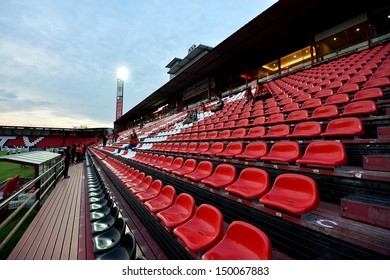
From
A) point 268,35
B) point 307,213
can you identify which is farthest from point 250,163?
point 268,35

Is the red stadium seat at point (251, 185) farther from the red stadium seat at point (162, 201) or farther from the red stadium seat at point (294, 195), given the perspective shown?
the red stadium seat at point (162, 201)

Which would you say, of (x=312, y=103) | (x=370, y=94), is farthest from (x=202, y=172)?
(x=370, y=94)

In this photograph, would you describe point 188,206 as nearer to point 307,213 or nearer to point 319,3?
point 307,213

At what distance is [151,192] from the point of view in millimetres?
3109

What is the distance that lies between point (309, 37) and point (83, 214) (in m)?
13.9

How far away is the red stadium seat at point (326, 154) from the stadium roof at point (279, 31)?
28.7 feet

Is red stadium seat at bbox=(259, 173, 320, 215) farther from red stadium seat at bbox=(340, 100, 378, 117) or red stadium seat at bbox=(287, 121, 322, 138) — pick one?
red stadium seat at bbox=(340, 100, 378, 117)

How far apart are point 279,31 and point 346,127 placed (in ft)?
A: 33.5

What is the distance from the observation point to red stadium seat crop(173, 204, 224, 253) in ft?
4.74

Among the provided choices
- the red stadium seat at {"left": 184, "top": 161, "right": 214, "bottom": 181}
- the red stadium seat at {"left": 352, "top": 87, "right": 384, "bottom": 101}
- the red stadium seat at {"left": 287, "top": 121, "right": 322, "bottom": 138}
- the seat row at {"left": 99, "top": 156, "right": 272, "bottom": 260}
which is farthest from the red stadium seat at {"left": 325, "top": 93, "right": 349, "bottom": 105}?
the seat row at {"left": 99, "top": 156, "right": 272, "bottom": 260}

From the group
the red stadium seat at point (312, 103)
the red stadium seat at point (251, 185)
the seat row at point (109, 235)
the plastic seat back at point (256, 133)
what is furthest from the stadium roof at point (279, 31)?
the seat row at point (109, 235)

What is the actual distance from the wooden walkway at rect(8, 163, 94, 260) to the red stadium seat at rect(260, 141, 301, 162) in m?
2.82

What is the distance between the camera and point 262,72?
13.3m

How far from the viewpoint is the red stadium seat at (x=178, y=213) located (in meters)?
1.89
